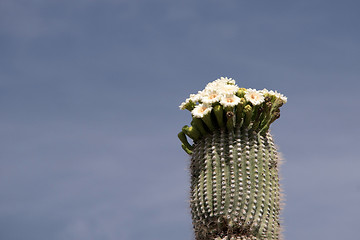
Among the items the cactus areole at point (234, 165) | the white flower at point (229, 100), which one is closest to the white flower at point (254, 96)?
the cactus areole at point (234, 165)

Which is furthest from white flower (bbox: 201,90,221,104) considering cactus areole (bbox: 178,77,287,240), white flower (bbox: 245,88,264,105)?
white flower (bbox: 245,88,264,105)

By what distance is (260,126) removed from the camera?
46.6 ft

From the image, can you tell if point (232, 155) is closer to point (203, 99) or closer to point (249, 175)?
point (249, 175)

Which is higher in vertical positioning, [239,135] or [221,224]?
[239,135]

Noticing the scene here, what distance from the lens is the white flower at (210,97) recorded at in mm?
13953

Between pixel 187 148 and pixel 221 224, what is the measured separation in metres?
2.28

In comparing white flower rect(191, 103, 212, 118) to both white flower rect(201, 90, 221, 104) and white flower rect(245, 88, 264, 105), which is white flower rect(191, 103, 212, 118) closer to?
white flower rect(201, 90, 221, 104)

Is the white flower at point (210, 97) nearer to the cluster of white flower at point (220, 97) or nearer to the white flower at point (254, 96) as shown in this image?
the cluster of white flower at point (220, 97)

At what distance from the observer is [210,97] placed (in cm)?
1418

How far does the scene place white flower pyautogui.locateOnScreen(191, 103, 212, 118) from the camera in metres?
13.9

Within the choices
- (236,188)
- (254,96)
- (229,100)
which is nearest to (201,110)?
(229,100)

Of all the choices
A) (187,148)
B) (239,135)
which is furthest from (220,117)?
(187,148)

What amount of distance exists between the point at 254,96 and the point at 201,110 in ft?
3.91

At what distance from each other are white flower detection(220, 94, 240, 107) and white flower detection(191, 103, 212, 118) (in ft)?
1.10
